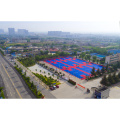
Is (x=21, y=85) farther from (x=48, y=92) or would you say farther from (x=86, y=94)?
(x=86, y=94)

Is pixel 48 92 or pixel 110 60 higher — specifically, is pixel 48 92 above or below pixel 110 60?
below

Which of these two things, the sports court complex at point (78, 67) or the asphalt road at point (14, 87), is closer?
the asphalt road at point (14, 87)

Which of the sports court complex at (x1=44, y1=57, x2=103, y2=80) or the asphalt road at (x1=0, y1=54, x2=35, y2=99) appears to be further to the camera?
the sports court complex at (x1=44, y1=57, x2=103, y2=80)

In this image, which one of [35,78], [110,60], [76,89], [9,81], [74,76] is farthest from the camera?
[110,60]

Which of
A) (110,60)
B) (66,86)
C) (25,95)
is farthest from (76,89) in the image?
(110,60)

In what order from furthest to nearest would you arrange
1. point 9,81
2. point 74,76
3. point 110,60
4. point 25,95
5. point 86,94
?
point 110,60, point 74,76, point 9,81, point 86,94, point 25,95

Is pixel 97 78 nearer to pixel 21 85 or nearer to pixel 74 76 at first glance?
pixel 74 76

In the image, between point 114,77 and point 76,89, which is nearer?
point 76,89

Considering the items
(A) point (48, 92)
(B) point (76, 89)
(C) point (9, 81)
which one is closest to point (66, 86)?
(B) point (76, 89)

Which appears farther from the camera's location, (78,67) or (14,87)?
(78,67)
